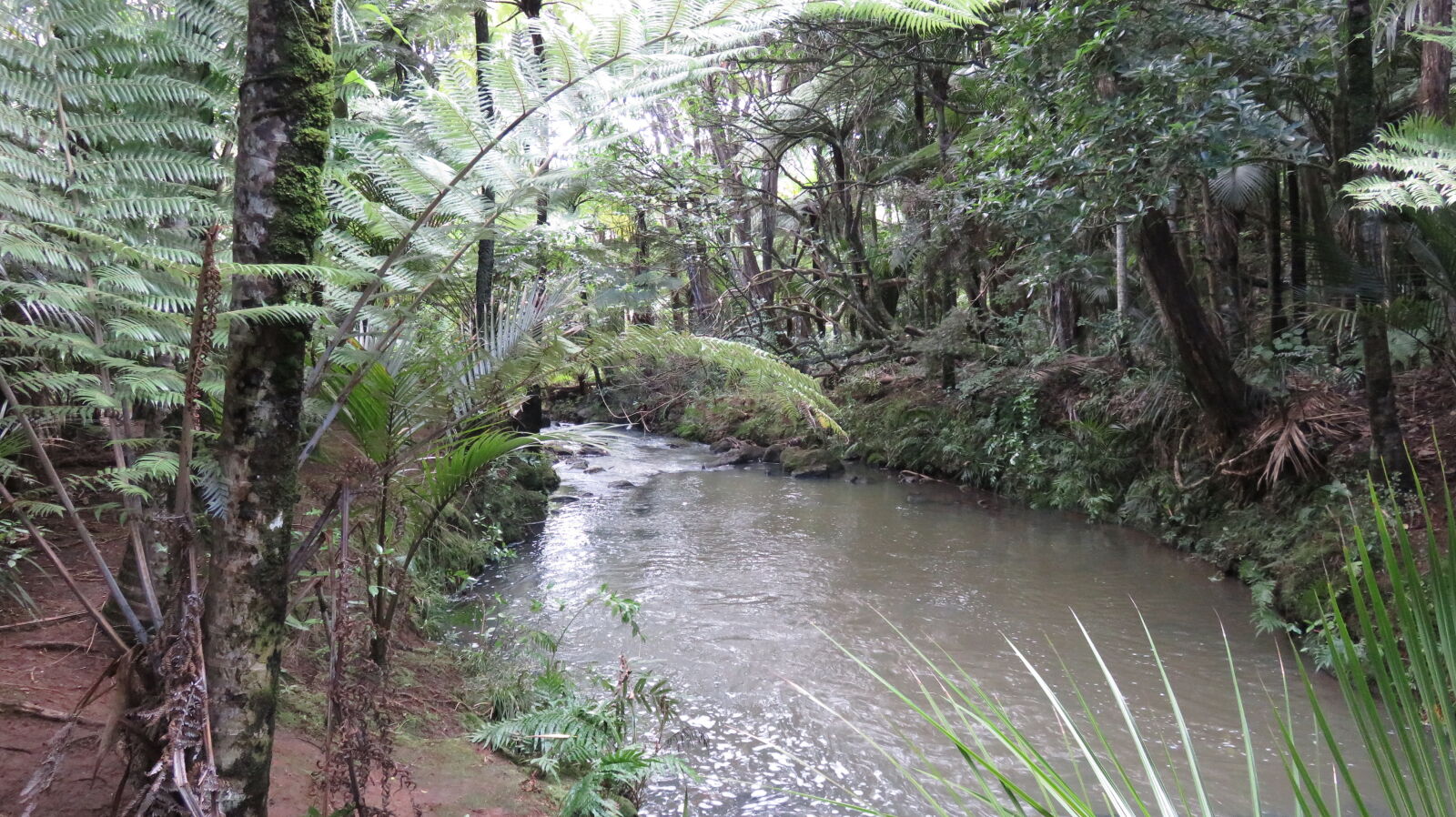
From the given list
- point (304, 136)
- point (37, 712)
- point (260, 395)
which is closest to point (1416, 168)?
point (304, 136)

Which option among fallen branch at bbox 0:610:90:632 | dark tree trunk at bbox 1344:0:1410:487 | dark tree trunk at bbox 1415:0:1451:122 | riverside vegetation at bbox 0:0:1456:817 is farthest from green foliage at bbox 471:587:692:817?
dark tree trunk at bbox 1415:0:1451:122

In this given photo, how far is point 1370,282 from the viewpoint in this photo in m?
4.77

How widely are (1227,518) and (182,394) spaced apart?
7.56m

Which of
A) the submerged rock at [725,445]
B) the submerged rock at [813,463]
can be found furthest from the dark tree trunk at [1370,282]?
the submerged rock at [725,445]

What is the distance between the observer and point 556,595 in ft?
21.0

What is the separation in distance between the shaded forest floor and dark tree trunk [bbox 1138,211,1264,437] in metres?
6.21

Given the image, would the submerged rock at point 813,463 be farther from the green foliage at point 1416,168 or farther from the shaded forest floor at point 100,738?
the green foliage at point 1416,168

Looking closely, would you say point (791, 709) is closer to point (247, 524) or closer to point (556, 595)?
point (556, 595)

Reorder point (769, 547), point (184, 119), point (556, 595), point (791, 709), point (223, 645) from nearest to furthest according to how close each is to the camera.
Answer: point (223, 645) < point (184, 119) < point (791, 709) < point (556, 595) < point (769, 547)

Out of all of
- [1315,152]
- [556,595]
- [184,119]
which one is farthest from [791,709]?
[1315,152]

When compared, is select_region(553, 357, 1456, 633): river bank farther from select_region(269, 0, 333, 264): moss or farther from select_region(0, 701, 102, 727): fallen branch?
select_region(0, 701, 102, 727): fallen branch

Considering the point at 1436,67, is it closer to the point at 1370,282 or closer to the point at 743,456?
the point at 1370,282

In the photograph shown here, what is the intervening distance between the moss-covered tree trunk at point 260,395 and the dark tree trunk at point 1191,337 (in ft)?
21.6

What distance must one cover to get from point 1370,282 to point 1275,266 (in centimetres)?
373
